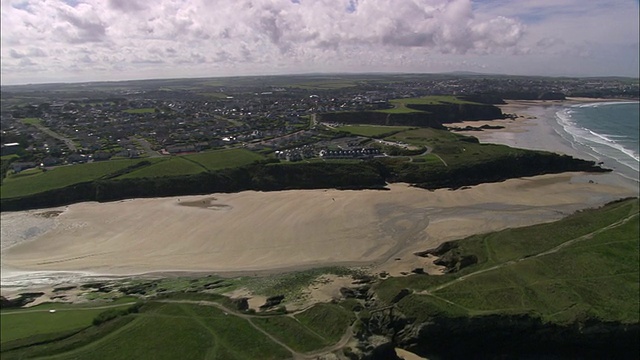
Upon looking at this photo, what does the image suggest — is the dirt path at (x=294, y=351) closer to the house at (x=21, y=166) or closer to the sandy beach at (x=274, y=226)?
the sandy beach at (x=274, y=226)

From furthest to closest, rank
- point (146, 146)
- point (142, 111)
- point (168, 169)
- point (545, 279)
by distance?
1. point (142, 111)
2. point (146, 146)
3. point (168, 169)
4. point (545, 279)

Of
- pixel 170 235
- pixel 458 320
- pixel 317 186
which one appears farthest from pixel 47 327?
pixel 317 186

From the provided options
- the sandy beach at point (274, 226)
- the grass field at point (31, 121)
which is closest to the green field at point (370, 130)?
the sandy beach at point (274, 226)

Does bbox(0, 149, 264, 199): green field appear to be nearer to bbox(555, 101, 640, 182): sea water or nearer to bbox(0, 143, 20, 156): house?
bbox(0, 143, 20, 156): house

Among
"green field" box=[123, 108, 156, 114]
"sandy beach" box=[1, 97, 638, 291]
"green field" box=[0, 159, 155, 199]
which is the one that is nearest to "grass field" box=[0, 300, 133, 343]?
"sandy beach" box=[1, 97, 638, 291]

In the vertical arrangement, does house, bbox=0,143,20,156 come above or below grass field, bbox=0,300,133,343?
above

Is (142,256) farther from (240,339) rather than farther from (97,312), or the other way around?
(240,339)

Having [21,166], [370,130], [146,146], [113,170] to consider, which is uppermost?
[370,130]

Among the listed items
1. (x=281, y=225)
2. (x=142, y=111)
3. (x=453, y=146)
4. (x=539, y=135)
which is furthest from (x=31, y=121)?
(x=539, y=135)

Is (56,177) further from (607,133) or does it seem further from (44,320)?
(607,133)
